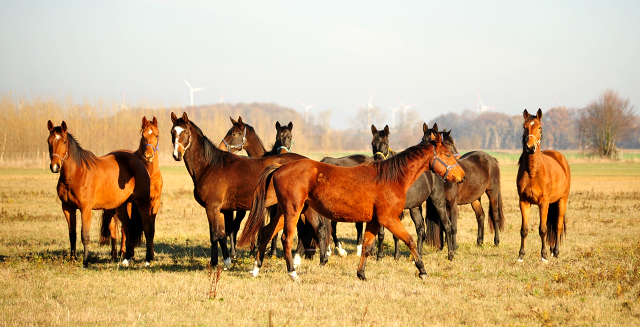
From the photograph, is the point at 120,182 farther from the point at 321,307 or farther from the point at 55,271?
the point at 321,307

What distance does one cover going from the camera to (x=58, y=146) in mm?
7535

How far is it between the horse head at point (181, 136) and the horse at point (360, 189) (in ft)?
5.33

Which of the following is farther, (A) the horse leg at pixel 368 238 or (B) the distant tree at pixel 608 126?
(B) the distant tree at pixel 608 126

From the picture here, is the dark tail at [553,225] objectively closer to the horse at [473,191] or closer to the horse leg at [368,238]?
the horse at [473,191]

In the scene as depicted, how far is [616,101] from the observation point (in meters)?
56.5

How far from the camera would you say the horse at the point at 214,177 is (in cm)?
784

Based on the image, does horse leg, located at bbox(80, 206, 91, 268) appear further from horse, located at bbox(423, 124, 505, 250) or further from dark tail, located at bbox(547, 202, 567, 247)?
dark tail, located at bbox(547, 202, 567, 247)

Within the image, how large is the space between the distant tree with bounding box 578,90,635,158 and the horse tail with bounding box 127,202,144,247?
5638 cm

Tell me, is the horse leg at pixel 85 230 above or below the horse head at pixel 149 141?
below

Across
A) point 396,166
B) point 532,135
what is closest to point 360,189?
point 396,166

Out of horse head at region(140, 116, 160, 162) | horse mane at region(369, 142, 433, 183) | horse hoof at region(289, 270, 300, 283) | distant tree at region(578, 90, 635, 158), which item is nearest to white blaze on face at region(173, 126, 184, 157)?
horse head at region(140, 116, 160, 162)

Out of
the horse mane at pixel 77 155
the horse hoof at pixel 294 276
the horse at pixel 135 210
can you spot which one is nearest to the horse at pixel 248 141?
the horse at pixel 135 210

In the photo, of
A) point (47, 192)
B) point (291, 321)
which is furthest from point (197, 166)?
point (47, 192)

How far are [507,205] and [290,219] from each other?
12159 millimetres
